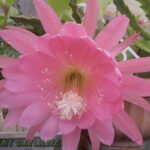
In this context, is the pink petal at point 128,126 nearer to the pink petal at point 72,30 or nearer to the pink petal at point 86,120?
the pink petal at point 86,120

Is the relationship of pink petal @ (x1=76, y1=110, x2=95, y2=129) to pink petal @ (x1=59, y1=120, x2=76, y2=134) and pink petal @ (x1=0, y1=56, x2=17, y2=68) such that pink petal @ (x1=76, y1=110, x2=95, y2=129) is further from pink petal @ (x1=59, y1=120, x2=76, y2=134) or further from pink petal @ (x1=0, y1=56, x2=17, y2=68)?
pink petal @ (x1=0, y1=56, x2=17, y2=68)

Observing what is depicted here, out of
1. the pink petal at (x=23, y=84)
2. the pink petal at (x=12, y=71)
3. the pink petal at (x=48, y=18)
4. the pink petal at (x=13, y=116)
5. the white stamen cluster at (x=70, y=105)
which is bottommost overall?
the pink petal at (x=13, y=116)

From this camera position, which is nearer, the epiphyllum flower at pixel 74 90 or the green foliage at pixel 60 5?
the epiphyllum flower at pixel 74 90

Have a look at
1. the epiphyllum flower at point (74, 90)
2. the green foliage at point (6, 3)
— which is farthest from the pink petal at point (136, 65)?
the green foliage at point (6, 3)

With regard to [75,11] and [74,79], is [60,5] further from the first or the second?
[74,79]

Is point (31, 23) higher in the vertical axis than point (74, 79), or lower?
higher

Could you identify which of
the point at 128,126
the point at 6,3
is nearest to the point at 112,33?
the point at 128,126

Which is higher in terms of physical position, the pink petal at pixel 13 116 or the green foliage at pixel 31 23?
the green foliage at pixel 31 23
